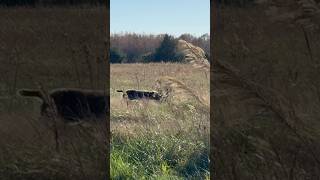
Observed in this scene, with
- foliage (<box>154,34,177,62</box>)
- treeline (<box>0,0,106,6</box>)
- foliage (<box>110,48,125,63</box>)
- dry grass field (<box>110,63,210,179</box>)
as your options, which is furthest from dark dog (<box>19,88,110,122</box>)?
foliage (<box>110,48,125,63</box>)

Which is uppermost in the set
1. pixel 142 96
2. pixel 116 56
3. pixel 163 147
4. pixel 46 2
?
pixel 116 56

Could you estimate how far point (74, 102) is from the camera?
1793 millimetres

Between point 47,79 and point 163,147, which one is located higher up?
point 47,79

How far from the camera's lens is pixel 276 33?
1622 mm

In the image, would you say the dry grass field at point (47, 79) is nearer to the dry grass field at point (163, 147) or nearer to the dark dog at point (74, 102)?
the dark dog at point (74, 102)

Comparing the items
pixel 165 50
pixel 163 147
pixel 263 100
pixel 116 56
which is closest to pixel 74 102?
pixel 263 100

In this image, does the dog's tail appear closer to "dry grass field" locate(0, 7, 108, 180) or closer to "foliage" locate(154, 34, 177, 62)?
"dry grass field" locate(0, 7, 108, 180)

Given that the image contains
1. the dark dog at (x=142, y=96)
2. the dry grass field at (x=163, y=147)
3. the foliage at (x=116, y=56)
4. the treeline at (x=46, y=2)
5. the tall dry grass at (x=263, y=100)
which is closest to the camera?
the tall dry grass at (x=263, y=100)

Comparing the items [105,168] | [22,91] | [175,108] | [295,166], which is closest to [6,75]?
[22,91]

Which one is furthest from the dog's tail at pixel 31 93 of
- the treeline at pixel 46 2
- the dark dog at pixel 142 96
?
the dark dog at pixel 142 96

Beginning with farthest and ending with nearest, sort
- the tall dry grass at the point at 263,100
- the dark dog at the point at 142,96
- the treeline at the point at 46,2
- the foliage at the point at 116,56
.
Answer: the foliage at the point at 116,56, the dark dog at the point at 142,96, the treeline at the point at 46,2, the tall dry grass at the point at 263,100

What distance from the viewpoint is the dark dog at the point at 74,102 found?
1.78m

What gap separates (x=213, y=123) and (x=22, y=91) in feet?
2.15

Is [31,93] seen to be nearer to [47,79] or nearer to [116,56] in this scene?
[47,79]
